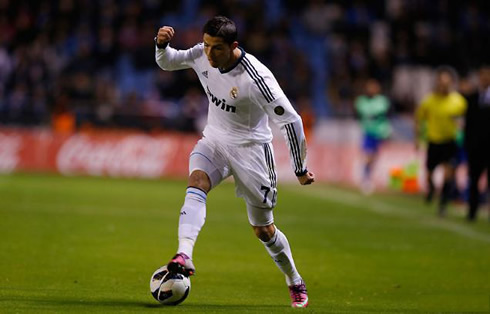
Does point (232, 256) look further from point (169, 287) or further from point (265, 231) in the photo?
point (169, 287)

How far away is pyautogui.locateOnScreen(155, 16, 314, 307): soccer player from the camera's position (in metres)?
7.69

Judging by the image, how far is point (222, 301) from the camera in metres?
8.17

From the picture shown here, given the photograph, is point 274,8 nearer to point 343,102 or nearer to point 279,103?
point 343,102

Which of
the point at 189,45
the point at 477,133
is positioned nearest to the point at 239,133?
the point at 477,133

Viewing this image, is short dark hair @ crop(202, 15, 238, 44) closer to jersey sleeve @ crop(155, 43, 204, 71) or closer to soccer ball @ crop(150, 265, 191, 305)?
jersey sleeve @ crop(155, 43, 204, 71)

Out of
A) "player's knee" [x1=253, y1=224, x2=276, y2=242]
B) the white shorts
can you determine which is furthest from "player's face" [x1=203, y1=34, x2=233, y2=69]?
"player's knee" [x1=253, y1=224, x2=276, y2=242]

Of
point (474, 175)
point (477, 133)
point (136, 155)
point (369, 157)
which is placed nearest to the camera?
point (477, 133)

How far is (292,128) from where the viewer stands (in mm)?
7730

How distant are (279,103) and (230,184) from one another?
56.7 feet

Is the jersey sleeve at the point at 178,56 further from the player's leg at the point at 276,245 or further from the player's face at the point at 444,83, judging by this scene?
the player's face at the point at 444,83

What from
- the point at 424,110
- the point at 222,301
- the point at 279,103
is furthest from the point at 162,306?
the point at 424,110

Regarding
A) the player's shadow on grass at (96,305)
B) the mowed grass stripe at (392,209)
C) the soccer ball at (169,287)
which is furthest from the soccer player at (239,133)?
the mowed grass stripe at (392,209)

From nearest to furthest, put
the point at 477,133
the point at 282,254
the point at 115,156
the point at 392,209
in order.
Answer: the point at 282,254 → the point at 477,133 → the point at 392,209 → the point at 115,156

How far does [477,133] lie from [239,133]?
930 cm
